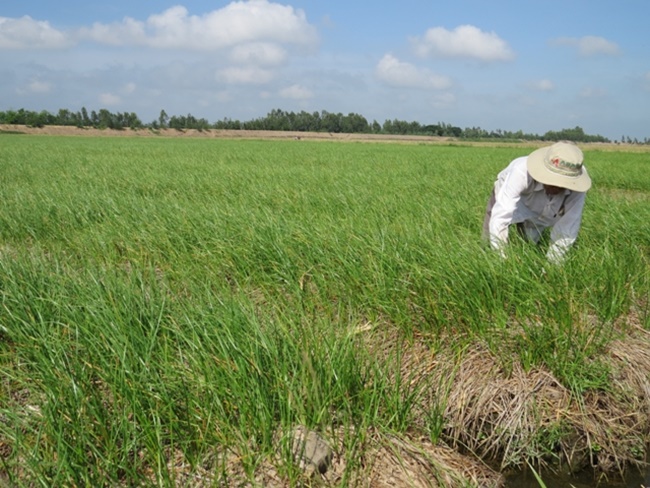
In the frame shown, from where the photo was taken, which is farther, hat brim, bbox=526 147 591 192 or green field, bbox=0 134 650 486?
hat brim, bbox=526 147 591 192

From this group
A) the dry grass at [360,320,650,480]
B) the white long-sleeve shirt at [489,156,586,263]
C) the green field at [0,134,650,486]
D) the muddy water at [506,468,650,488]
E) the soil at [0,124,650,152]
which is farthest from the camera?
the soil at [0,124,650,152]

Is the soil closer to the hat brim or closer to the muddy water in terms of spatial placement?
the hat brim

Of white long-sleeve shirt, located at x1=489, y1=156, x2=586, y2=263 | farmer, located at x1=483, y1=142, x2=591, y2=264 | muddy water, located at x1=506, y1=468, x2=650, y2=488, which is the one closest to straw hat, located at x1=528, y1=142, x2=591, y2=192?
farmer, located at x1=483, y1=142, x2=591, y2=264

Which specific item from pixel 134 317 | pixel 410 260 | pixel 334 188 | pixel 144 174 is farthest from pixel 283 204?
pixel 144 174

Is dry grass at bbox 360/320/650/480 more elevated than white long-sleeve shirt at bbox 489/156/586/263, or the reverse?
white long-sleeve shirt at bbox 489/156/586/263

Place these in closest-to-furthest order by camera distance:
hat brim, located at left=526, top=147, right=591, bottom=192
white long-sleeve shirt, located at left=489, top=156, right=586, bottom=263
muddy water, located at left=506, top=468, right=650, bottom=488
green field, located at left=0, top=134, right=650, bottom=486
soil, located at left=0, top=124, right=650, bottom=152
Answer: green field, located at left=0, top=134, right=650, bottom=486 < muddy water, located at left=506, top=468, right=650, bottom=488 < hat brim, located at left=526, top=147, right=591, bottom=192 < white long-sleeve shirt, located at left=489, top=156, right=586, bottom=263 < soil, located at left=0, top=124, right=650, bottom=152

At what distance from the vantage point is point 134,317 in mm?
2318

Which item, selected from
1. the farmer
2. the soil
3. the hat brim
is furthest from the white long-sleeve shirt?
the soil

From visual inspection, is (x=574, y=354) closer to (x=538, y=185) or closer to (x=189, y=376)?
(x=538, y=185)

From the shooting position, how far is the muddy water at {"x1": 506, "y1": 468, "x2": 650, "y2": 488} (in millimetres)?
2031

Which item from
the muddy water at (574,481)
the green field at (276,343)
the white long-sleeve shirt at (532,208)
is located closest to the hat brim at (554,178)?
the white long-sleeve shirt at (532,208)

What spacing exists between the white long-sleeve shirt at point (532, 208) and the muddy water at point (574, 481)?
137 cm

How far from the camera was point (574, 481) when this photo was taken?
208 cm

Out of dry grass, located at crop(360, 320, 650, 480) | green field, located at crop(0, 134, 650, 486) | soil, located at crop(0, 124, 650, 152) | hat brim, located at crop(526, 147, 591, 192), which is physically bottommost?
dry grass, located at crop(360, 320, 650, 480)
